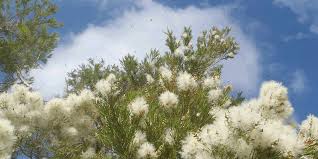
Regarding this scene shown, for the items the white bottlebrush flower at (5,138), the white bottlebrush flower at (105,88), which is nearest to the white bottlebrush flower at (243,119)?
the white bottlebrush flower at (105,88)

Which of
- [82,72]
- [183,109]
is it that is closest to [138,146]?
[183,109]

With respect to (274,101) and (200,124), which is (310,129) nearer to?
(274,101)

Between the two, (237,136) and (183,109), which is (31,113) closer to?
(183,109)

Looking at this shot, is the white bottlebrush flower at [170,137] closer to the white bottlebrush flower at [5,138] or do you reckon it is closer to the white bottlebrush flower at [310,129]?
the white bottlebrush flower at [310,129]

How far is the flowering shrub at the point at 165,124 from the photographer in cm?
397

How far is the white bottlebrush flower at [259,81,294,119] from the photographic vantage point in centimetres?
474

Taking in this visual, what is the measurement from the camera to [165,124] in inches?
237

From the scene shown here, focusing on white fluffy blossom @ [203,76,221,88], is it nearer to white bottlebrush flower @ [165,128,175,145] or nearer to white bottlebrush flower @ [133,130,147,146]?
white bottlebrush flower @ [165,128,175,145]

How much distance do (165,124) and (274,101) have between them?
5.52 ft

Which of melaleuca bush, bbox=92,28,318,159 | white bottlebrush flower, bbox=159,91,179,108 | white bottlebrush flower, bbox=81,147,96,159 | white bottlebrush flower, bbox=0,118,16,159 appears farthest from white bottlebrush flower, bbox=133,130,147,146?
white bottlebrush flower, bbox=81,147,96,159

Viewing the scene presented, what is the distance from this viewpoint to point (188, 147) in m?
4.41

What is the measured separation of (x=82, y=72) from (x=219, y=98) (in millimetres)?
11685

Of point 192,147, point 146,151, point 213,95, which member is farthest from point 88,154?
point 192,147

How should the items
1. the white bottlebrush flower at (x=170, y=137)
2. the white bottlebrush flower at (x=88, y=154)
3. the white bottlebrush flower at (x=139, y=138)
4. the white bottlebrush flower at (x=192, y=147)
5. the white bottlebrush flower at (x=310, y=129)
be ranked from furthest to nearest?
1. the white bottlebrush flower at (x=88, y=154)
2. the white bottlebrush flower at (x=170, y=137)
3. the white bottlebrush flower at (x=139, y=138)
4. the white bottlebrush flower at (x=310, y=129)
5. the white bottlebrush flower at (x=192, y=147)
